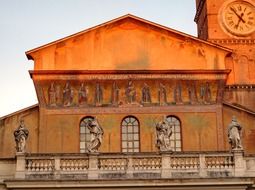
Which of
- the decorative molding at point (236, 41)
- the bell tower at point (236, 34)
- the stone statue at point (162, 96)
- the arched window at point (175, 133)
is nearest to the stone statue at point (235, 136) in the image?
the arched window at point (175, 133)

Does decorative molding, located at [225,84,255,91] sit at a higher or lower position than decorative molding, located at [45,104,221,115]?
higher

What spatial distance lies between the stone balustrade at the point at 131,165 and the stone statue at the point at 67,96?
524cm

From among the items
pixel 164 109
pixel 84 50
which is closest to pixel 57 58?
pixel 84 50

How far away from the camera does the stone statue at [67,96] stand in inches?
1107

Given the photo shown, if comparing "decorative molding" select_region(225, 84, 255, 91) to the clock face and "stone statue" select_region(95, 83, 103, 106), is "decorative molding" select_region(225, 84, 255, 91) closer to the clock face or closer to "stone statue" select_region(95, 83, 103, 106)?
the clock face

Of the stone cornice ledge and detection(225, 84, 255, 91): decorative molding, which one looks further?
detection(225, 84, 255, 91): decorative molding

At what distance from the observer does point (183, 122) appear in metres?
27.9

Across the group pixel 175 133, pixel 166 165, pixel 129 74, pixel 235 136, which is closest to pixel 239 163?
pixel 235 136

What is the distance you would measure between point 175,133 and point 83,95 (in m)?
4.44

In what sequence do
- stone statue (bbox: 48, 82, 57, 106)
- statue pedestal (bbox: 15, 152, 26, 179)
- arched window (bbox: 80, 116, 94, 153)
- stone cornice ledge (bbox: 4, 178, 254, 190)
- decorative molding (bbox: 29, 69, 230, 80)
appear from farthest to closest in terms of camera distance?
decorative molding (bbox: 29, 69, 230, 80) → stone statue (bbox: 48, 82, 57, 106) → arched window (bbox: 80, 116, 94, 153) → statue pedestal (bbox: 15, 152, 26, 179) → stone cornice ledge (bbox: 4, 178, 254, 190)

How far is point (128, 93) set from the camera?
1113 inches

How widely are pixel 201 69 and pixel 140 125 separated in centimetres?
382

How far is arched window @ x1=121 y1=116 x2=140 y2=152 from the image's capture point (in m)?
27.7

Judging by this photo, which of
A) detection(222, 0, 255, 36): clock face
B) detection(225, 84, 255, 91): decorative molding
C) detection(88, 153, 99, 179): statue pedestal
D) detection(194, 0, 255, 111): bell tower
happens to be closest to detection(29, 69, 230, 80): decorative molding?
detection(88, 153, 99, 179): statue pedestal
